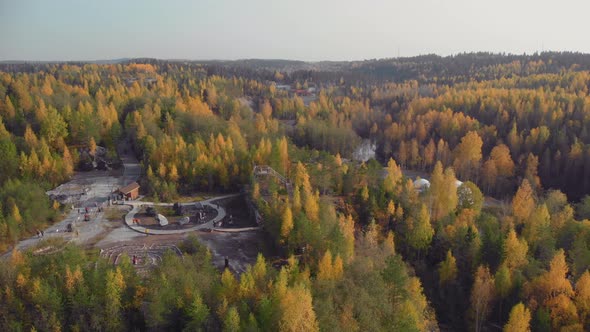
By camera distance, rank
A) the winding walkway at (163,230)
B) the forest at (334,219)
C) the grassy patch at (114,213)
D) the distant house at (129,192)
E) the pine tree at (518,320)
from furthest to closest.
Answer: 1. the distant house at (129,192)
2. the grassy patch at (114,213)
3. the winding walkway at (163,230)
4. the pine tree at (518,320)
5. the forest at (334,219)

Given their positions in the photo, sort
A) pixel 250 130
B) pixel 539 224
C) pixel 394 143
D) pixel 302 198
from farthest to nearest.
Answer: pixel 394 143 → pixel 250 130 → pixel 302 198 → pixel 539 224

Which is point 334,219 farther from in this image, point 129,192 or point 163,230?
point 129,192

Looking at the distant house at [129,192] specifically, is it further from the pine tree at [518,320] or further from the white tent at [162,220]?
the pine tree at [518,320]

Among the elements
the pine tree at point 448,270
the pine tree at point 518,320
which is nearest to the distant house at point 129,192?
the pine tree at point 448,270

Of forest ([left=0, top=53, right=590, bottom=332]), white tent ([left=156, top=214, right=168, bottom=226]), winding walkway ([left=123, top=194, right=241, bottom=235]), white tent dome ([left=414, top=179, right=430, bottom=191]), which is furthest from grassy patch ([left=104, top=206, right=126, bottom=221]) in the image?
white tent dome ([left=414, top=179, right=430, bottom=191])

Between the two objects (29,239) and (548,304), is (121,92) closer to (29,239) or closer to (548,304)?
(29,239)

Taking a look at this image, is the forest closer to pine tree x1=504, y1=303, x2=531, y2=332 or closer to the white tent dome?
pine tree x1=504, y1=303, x2=531, y2=332

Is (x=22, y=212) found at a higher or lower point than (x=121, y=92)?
lower

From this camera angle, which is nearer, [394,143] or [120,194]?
[120,194]

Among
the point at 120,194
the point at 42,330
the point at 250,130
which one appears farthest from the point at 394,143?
the point at 42,330
